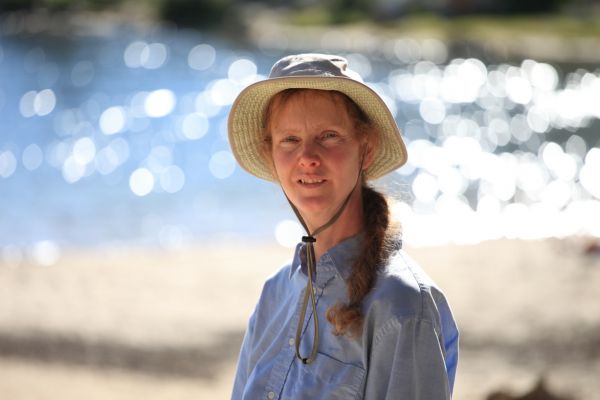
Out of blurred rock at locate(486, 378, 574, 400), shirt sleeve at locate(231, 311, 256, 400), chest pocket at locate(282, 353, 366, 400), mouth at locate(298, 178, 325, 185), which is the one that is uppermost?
blurred rock at locate(486, 378, 574, 400)

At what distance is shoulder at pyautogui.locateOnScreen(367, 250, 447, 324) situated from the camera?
1847 millimetres

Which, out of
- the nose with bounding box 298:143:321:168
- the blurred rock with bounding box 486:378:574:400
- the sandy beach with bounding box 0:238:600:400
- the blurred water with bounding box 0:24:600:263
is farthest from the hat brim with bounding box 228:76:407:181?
the blurred water with bounding box 0:24:600:263

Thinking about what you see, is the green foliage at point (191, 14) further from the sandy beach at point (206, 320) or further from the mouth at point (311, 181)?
the mouth at point (311, 181)

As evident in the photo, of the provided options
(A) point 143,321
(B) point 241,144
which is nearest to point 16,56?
(A) point 143,321

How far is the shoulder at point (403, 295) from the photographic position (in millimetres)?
1847

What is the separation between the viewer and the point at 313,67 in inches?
79.1

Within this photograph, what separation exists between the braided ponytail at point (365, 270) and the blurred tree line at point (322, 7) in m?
28.2

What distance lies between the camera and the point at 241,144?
2359 mm

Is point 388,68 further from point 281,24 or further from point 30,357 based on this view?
point 30,357

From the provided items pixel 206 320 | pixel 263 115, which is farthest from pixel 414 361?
pixel 206 320

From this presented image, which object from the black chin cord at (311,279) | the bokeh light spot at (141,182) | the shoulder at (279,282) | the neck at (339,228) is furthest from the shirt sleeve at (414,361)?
the bokeh light spot at (141,182)

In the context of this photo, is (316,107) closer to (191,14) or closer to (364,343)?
(364,343)

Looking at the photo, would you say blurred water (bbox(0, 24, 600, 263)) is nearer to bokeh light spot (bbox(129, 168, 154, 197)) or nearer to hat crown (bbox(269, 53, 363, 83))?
bokeh light spot (bbox(129, 168, 154, 197))

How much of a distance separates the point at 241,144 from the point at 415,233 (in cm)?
835
